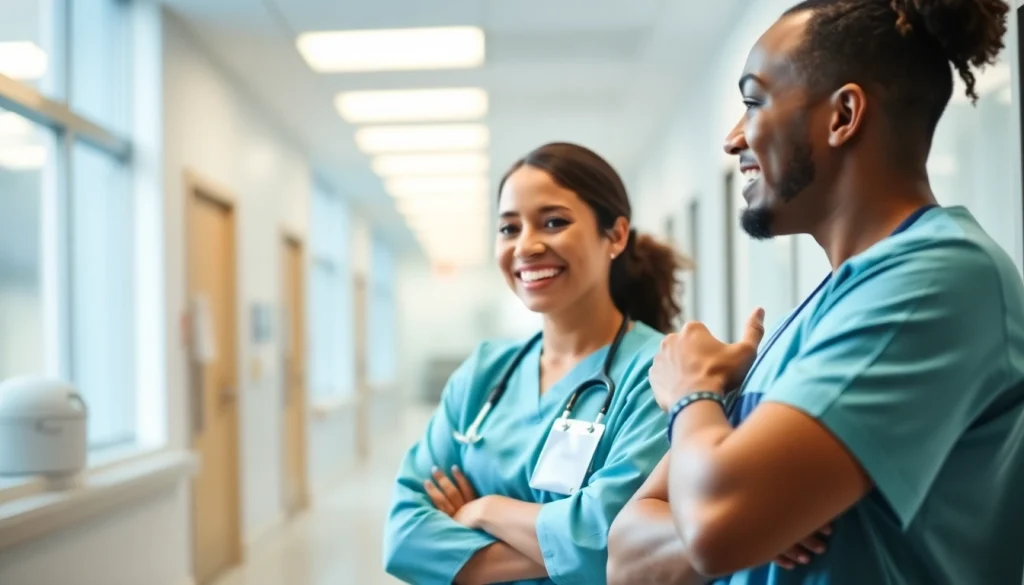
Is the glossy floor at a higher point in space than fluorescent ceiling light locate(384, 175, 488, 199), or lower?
lower

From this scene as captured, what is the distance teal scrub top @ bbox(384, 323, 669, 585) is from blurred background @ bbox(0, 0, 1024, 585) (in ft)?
2.52

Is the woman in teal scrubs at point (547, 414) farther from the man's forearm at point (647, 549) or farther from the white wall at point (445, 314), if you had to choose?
→ the white wall at point (445, 314)

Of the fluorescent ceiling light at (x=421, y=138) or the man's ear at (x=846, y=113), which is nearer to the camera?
the man's ear at (x=846, y=113)

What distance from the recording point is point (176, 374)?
12.6ft

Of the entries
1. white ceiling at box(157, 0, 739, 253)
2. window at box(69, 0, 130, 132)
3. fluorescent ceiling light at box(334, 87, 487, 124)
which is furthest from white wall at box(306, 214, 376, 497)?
window at box(69, 0, 130, 132)

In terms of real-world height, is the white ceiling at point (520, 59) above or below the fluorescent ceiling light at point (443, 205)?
above

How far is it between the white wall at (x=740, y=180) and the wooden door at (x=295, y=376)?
2816mm

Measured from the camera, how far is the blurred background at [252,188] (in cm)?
283

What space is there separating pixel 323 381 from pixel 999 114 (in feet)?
25.4

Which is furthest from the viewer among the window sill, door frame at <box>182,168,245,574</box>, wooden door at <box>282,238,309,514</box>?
wooden door at <box>282,238,309,514</box>

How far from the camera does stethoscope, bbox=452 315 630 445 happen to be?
1456 mm

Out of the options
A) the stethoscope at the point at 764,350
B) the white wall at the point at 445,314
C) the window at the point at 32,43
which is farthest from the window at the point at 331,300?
the stethoscope at the point at 764,350

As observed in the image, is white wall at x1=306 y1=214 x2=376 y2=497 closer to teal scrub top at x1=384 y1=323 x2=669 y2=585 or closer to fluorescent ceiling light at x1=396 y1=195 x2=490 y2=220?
fluorescent ceiling light at x1=396 y1=195 x2=490 y2=220

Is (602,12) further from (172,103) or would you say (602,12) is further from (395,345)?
(395,345)
